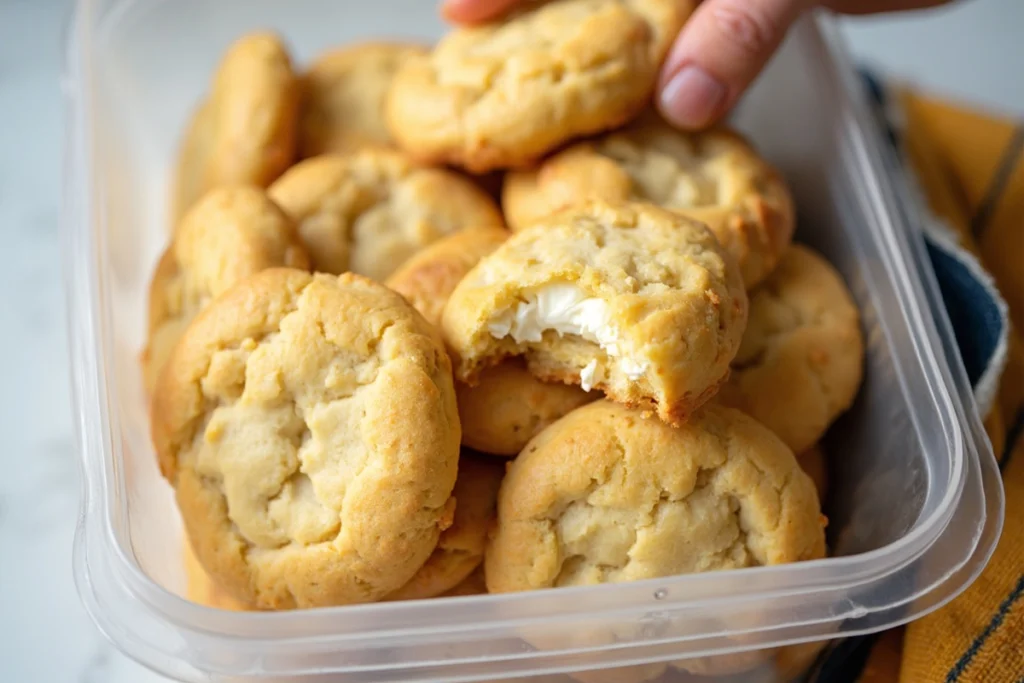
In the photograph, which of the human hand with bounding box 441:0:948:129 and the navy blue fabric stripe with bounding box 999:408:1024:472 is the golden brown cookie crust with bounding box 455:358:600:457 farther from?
the navy blue fabric stripe with bounding box 999:408:1024:472

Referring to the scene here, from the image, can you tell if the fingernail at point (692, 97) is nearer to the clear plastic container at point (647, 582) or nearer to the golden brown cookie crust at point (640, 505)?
the clear plastic container at point (647, 582)

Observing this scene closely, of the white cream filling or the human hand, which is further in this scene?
the human hand

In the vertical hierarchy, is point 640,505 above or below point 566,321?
below

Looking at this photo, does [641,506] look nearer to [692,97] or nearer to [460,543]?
[460,543]

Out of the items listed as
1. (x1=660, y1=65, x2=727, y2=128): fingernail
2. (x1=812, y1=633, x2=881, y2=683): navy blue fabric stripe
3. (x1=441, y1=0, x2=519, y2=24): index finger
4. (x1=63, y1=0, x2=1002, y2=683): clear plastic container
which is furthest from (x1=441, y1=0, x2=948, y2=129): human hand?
(x1=812, y1=633, x2=881, y2=683): navy blue fabric stripe

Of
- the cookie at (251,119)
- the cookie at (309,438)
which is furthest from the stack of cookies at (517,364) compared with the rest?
the cookie at (251,119)

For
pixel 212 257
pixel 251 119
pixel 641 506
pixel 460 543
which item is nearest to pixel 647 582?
pixel 641 506
